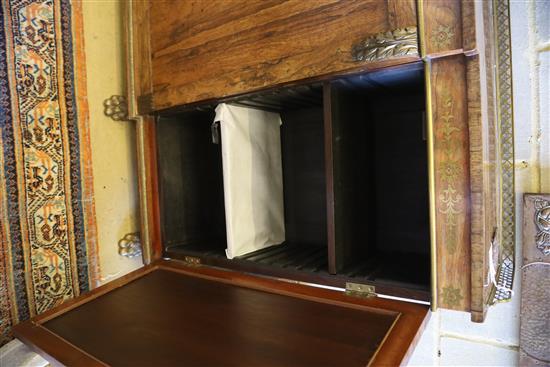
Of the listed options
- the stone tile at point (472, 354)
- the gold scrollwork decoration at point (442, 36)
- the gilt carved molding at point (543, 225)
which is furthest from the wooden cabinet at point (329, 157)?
the stone tile at point (472, 354)

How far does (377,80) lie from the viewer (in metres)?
0.84

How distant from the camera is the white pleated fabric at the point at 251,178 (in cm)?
106

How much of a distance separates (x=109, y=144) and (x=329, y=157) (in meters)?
0.93

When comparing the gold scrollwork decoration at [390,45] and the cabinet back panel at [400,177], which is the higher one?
the gold scrollwork decoration at [390,45]

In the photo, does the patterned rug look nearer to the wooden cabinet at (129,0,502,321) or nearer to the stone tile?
the wooden cabinet at (129,0,502,321)

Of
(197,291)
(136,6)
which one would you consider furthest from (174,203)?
(136,6)

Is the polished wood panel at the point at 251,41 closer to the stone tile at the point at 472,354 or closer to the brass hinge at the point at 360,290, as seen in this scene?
the brass hinge at the point at 360,290

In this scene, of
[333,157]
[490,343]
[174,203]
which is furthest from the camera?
[174,203]

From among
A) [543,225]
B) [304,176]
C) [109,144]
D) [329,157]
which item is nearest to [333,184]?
[329,157]

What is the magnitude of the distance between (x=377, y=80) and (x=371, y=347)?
604 millimetres

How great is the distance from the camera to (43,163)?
113cm

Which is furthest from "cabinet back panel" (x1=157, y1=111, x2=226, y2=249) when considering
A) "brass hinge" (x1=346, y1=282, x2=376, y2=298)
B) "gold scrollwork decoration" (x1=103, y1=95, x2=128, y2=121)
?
"brass hinge" (x1=346, y1=282, x2=376, y2=298)

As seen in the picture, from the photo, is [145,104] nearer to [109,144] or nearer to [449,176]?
[109,144]

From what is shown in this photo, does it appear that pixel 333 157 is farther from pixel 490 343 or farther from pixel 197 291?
pixel 490 343
